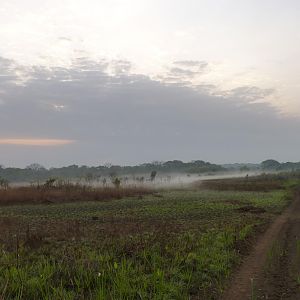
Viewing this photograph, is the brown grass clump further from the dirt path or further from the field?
the dirt path

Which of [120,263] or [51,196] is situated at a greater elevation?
[51,196]

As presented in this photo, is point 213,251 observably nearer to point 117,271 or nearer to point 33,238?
point 117,271

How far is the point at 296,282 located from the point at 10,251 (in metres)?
8.47

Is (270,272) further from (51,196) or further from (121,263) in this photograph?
(51,196)

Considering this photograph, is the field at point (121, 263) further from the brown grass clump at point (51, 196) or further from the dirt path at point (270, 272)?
the brown grass clump at point (51, 196)

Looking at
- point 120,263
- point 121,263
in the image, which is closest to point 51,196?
point 120,263

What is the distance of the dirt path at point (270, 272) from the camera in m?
9.18

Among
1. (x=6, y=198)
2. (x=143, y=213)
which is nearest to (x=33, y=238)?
(x=143, y=213)

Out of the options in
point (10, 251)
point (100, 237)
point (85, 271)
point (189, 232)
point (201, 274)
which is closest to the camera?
point (85, 271)

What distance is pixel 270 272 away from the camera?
11070 millimetres

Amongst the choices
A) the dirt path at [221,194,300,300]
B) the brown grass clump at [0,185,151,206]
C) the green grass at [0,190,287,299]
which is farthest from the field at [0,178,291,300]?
the brown grass clump at [0,185,151,206]

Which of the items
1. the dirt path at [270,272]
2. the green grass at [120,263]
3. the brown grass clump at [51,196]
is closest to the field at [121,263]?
the green grass at [120,263]

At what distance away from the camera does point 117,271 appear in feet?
31.9

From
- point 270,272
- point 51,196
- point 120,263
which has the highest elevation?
point 51,196
